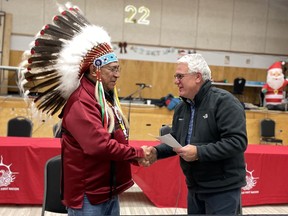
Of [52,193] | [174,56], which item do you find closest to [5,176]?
[52,193]

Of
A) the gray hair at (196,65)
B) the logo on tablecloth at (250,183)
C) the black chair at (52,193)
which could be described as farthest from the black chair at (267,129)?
the black chair at (52,193)

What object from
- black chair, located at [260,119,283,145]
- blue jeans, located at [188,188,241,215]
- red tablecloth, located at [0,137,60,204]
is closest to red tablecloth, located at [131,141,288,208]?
red tablecloth, located at [0,137,60,204]

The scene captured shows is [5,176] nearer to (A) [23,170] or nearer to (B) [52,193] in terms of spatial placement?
(A) [23,170]

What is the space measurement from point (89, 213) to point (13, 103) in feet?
15.7

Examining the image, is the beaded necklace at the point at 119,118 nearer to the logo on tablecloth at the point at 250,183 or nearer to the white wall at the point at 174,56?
the logo on tablecloth at the point at 250,183

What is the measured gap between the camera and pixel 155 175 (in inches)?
133

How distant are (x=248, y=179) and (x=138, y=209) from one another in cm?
125

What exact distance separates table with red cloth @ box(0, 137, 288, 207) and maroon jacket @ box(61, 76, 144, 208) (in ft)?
5.68

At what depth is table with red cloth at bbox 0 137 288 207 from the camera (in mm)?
3141

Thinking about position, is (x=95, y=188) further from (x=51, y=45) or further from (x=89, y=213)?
(x=51, y=45)

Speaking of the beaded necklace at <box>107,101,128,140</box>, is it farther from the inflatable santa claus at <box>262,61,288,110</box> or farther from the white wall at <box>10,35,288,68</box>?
the white wall at <box>10,35,288,68</box>

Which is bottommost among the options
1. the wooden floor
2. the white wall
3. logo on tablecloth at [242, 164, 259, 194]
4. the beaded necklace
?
the wooden floor

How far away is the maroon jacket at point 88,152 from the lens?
140cm

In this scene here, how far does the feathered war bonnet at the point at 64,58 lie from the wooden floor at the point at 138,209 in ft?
6.49
